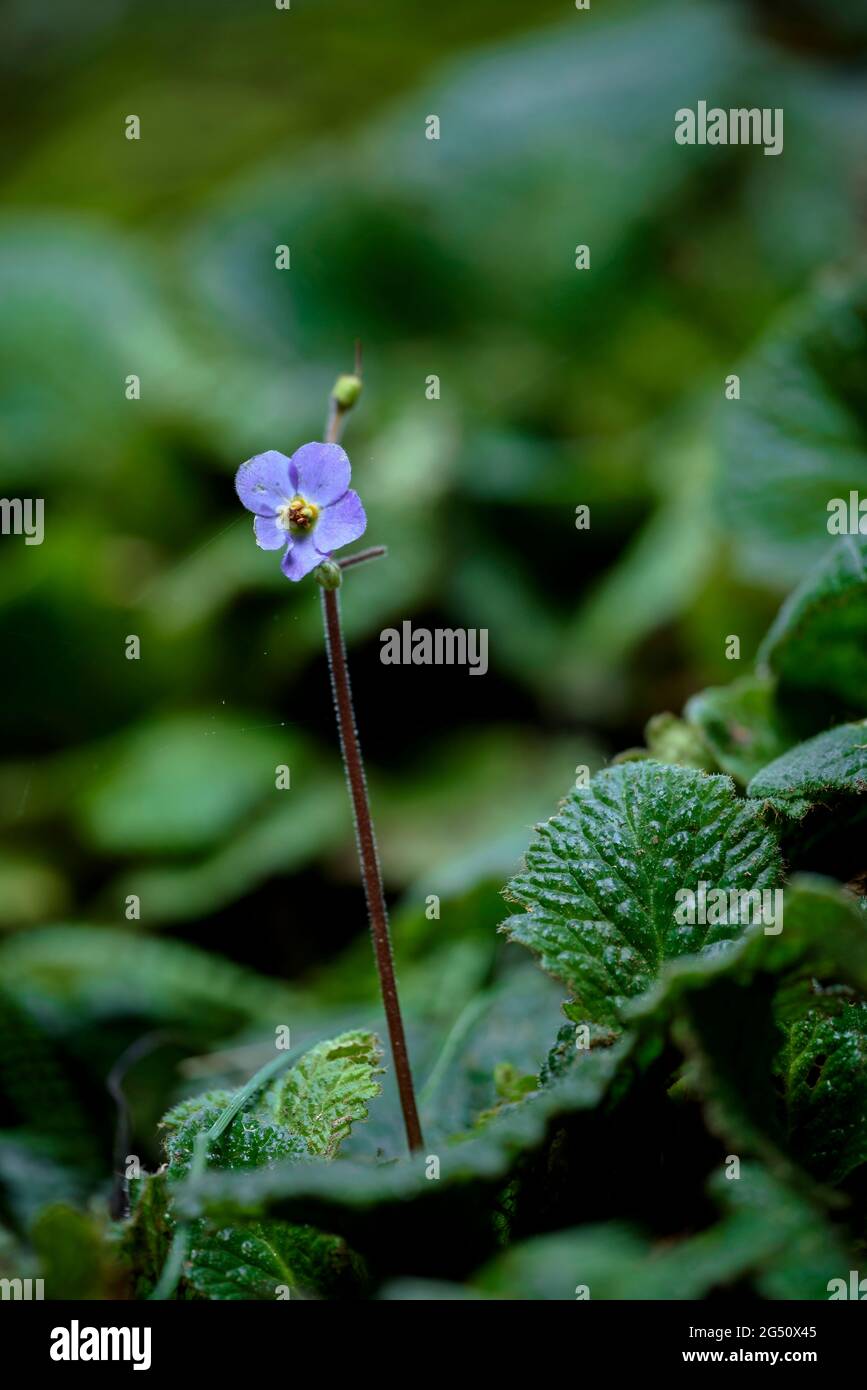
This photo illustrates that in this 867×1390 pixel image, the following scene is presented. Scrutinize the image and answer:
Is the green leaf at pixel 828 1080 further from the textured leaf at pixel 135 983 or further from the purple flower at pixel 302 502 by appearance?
the textured leaf at pixel 135 983

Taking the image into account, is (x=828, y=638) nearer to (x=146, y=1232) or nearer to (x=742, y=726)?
(x=742, y=726)

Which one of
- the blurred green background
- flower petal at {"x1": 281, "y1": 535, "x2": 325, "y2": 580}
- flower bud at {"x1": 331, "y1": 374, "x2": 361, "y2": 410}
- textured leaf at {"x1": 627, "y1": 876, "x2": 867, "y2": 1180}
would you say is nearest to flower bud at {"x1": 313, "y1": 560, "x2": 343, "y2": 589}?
flower petal at {"x1": 281, "y1": 535, "x2": 325, "y2": 580}

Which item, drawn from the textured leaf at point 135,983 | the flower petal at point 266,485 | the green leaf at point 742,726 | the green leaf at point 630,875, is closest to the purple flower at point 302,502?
the flower petal at point 266,485

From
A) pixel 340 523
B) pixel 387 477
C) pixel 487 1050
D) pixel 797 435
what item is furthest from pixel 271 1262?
pixel 387 477

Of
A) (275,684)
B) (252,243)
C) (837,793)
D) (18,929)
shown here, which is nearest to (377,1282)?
(837,793)
